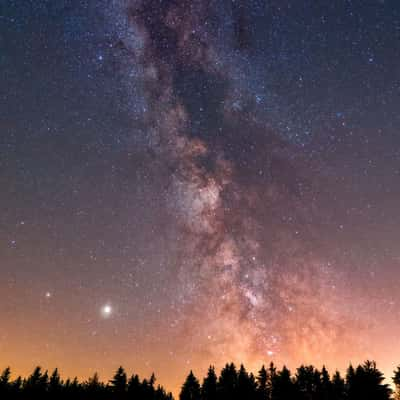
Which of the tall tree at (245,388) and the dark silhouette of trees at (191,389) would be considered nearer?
the tall tree at (245,388)

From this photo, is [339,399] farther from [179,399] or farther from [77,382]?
[77,382]

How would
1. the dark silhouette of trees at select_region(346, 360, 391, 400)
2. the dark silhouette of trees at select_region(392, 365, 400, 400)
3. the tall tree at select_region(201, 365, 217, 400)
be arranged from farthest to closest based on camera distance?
the tall tree at select_region(201, 365, 217, 400)
the dark silhouette of trees at select_region(392, 365, 400, 400)
the dark silhouette of trees at select_region(346, 360, 391, 400)

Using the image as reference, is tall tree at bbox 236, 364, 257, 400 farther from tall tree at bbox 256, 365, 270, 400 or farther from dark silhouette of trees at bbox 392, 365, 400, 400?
dark silhouette of trees at bbox 392, 365, 400, 400

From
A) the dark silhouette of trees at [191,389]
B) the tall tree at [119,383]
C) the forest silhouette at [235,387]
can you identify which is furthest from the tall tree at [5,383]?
the dark silhouette of trees at [191,389]

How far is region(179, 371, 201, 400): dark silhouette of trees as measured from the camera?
5574cm

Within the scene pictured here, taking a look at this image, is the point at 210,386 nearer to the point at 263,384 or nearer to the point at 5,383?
the point at 263,384

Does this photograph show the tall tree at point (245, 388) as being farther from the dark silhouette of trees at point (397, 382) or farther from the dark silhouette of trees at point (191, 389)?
the dark silhouette of trees at point (397, 382)

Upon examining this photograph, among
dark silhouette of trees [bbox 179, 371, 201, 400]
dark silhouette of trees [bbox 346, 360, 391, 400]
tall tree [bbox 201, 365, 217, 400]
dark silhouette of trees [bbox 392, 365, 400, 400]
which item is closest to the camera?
dark silhouette of trees [bbox 346, 360, 391, 400]

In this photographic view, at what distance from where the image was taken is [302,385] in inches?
1945

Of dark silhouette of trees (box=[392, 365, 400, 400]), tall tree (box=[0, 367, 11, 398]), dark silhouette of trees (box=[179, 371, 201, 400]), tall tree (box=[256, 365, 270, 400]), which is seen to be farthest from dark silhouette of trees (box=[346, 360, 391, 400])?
tall tree (box=[0, 367, 11, 398])

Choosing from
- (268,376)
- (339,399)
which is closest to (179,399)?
(268,376)

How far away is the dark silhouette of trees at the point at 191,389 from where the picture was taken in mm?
55744

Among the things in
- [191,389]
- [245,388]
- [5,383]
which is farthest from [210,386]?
[5,383]

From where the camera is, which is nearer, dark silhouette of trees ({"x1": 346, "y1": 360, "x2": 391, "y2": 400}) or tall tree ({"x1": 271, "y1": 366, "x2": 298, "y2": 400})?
dark silhouette of trees ({"x1": 346, "y1": 360, "x2": 391, "y2": 400})
